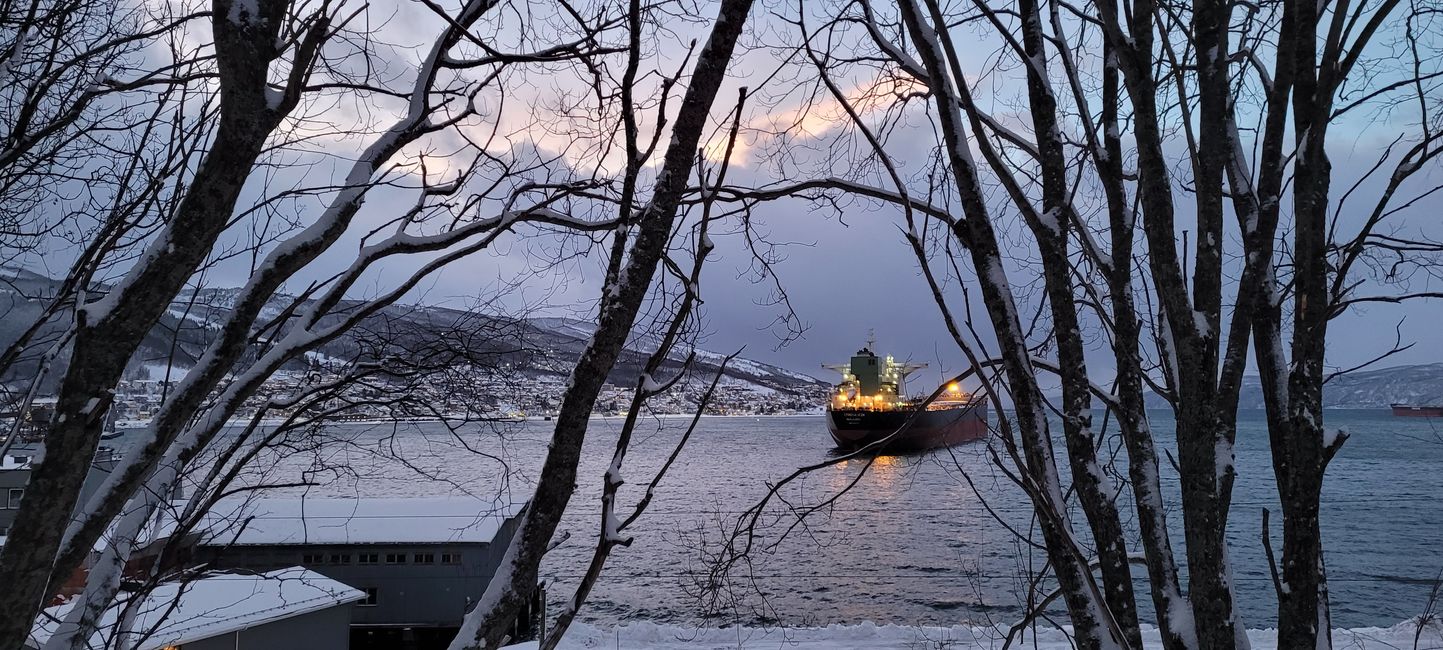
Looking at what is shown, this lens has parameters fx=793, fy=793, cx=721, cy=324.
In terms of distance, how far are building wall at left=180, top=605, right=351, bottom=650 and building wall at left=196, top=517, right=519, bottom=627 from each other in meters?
5.43

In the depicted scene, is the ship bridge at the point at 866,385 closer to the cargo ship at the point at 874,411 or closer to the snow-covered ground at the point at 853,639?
the cargo ship at the point at 874,411

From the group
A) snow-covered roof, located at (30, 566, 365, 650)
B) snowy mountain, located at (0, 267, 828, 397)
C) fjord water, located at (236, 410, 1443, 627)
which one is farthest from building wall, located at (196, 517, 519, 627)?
snowy mountain, located at (0, 267, 828, 397)

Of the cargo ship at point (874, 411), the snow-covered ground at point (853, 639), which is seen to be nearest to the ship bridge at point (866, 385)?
the cargo ship at point (874, 411)

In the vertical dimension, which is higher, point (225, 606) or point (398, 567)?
A: point (225, 606)

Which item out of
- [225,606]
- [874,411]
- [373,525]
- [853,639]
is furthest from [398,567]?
[874,411]

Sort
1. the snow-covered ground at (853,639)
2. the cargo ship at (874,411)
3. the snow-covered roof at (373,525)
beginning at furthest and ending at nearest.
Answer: the cargo ship at (874,411), the snow-covered roof at (373,525), the snow-covered ground at (853,639)

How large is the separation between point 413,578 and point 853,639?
1393 cm

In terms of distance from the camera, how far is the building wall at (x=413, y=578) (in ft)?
72.1

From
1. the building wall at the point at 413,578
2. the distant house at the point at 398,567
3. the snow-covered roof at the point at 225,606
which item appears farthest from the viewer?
the building wall at the point at 413,578

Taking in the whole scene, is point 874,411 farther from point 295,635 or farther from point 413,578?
point 295,635

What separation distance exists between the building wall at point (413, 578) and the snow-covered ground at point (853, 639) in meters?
8.60

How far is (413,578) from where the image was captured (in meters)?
22.2

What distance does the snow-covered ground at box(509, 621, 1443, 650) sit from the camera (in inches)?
507

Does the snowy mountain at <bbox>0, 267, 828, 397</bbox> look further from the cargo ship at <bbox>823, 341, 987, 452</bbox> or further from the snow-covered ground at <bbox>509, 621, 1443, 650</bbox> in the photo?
the cargo ship at <bbox>823, 341, 987, 452</bbox>
